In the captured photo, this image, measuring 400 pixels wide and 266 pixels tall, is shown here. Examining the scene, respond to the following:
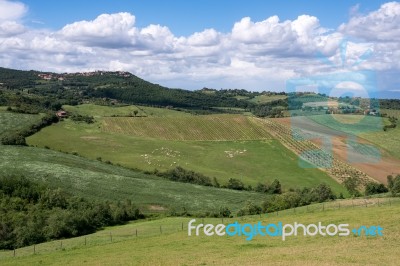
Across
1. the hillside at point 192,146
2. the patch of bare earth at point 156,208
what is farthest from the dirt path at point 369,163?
the patch of bare earth at point 156,208

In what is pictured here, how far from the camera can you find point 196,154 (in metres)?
114

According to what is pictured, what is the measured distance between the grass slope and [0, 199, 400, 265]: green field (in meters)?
29.0

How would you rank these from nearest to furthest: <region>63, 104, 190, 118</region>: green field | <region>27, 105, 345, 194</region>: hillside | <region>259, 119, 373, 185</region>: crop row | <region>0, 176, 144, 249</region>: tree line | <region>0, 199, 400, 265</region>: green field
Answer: <region>0, 199, 400, 265</region>: green field → <region>0, 176, 144, 249</region>: tree line → <region>259, 119, 373, 185</region>: crop row → <region>27, 105, 345, 194</region>: hillside → <region>63, 104, 190, 118</region>: green field

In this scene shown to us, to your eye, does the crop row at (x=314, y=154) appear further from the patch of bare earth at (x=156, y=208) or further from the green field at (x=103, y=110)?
the green field at (x=103, y=110)

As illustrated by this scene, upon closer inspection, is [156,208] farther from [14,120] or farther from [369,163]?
[14,120]

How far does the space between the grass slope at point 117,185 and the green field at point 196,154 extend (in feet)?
35.5

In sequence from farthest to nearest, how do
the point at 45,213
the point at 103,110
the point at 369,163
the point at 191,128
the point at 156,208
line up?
1. the point at 103,110
2. the point at 191,128
3. the point at 369,163
4. the point at 156,208
5. the point at 45,213

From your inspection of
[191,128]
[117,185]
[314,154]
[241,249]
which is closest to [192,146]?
[191,128]

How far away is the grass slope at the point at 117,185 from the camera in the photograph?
7631 centimetres

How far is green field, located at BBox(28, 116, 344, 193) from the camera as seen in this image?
9894 centimetres

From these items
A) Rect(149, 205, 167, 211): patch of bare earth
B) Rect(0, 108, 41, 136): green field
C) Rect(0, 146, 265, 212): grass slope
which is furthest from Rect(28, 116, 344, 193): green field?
Rect(149, 205, 167, 211): patch of bare earth

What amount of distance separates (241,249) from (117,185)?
51.8 m

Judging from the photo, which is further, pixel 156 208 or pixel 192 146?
pixel 192 146

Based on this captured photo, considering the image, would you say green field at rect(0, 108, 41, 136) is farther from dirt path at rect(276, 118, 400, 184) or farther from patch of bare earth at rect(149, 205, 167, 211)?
dirt path at rect(276, 118, 400, 184)
